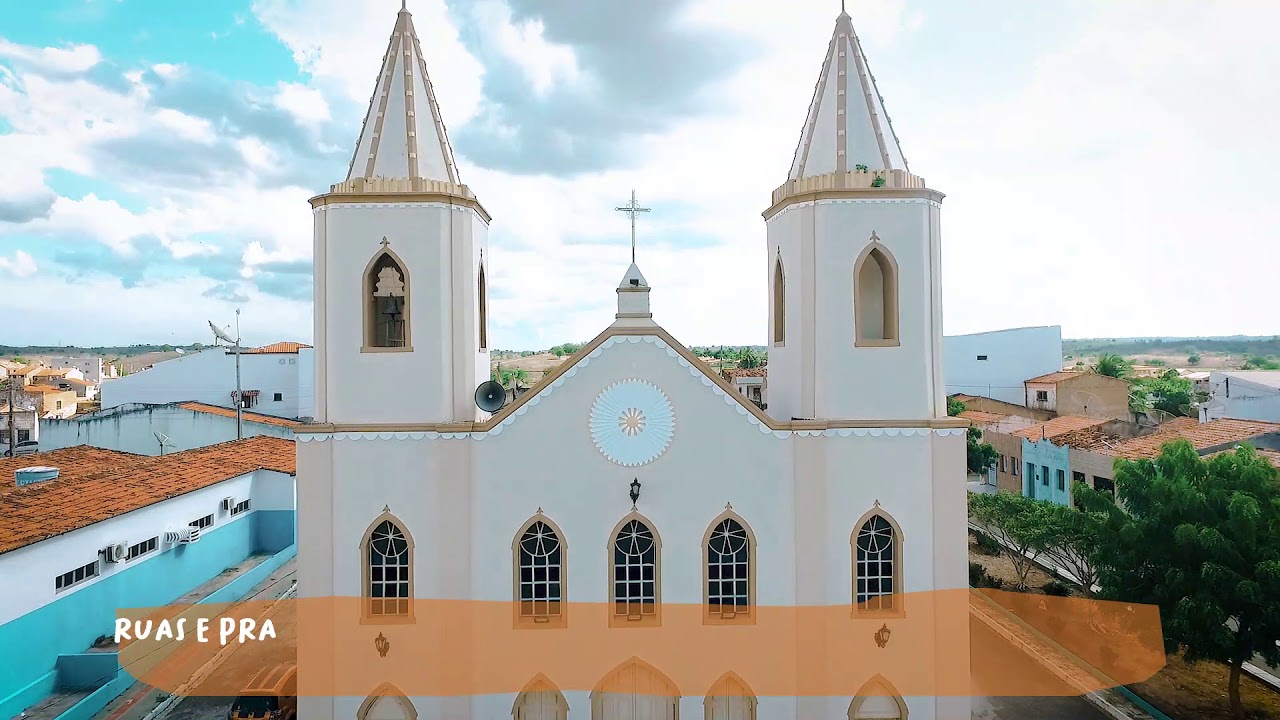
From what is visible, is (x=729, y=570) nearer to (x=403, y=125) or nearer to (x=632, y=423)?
(x=632, y=423)

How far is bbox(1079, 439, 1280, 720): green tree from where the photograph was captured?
45.3ft

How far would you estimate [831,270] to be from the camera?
13.7m

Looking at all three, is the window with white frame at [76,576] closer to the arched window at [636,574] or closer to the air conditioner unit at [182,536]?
the air conditioner unit at [182,536]

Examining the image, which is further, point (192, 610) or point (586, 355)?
point (192, 610)

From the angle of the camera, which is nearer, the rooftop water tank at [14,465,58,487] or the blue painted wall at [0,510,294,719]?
the blue painted wall at [0,510,294,719]

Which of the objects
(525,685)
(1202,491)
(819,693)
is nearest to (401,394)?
(525,685)

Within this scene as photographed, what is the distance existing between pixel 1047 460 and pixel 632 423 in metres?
22.4

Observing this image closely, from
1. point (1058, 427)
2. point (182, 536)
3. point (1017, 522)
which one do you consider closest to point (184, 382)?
point (182, 536)

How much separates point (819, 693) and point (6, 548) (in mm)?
16348

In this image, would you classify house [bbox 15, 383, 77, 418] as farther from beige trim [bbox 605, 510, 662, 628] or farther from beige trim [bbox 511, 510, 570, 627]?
beige trim [bbox 605, 510, 662, 628]

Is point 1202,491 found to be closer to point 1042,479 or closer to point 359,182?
point 1042,479

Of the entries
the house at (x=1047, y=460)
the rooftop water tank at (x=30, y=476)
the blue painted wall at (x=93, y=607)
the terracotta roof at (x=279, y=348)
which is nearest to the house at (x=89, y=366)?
the terracotta roof at (x=279, y=348)

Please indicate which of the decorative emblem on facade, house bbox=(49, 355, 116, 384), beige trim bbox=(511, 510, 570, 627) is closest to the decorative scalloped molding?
beige trim bbox=(511, 510, 570, 627)

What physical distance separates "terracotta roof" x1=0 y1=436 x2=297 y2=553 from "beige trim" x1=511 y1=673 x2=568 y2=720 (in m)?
11.1
